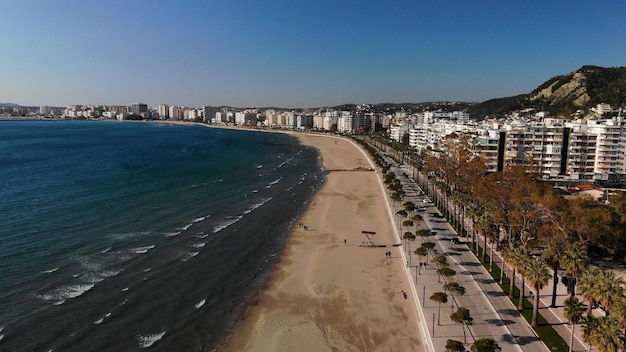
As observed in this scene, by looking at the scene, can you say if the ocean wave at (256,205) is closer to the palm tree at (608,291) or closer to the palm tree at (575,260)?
the palm tree at (575,260)

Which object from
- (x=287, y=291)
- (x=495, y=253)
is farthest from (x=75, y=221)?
(x=495, y=253)

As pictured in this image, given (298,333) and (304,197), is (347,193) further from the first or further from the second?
(298,333)

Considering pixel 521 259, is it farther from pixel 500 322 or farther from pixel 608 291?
pixel 608 291

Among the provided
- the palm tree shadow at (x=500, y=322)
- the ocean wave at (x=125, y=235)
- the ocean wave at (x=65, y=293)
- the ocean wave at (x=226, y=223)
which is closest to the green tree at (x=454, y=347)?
the palm tree shadow at (x=500, y=322)

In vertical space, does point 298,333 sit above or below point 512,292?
below

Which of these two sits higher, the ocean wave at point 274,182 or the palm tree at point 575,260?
the palm tree at point 575,260
